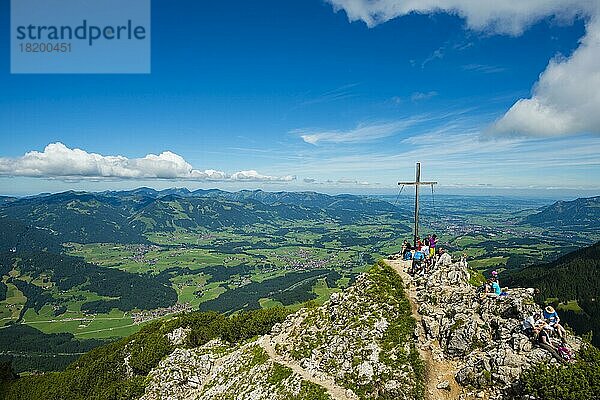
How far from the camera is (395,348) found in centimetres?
3359

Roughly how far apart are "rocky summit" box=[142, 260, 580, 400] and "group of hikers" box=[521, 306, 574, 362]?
60cm

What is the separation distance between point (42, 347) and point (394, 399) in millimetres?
227173

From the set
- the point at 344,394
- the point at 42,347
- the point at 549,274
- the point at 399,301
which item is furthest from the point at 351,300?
the point at 42,347

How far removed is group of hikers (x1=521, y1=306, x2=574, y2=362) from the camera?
27.0 m

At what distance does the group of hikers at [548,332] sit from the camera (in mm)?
27016

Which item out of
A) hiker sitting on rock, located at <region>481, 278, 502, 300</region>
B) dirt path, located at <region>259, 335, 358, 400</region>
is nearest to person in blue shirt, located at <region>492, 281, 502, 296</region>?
hiker sitting on rock, located at <region>481, 278, 502, 300</region>

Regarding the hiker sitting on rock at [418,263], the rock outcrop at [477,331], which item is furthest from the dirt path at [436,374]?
the hiker sitting on rock at [418,263]

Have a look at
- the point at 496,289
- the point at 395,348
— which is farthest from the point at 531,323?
the point at 395,348

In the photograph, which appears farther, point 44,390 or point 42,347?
point 42,347

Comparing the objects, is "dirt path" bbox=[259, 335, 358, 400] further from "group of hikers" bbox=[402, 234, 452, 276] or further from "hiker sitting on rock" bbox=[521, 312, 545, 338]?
"group of hikers" bbox=[402, 234, 452, 276]

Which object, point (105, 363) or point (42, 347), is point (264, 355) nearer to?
point (105, 363)

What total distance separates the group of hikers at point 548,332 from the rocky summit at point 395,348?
0.60 meters

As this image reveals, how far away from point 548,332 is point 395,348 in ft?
40.4

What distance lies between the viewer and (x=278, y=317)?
2386 inches
